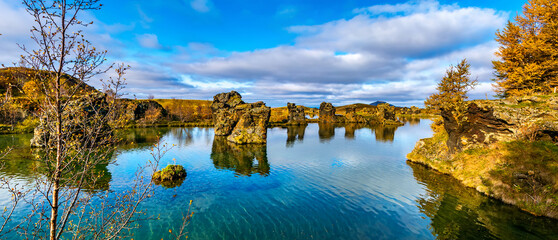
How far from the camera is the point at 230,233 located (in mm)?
17609

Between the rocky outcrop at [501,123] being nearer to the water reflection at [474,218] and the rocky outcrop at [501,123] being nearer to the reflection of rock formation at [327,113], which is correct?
the water reflection at [474,218]

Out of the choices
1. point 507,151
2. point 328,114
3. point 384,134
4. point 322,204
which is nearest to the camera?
point 322,204

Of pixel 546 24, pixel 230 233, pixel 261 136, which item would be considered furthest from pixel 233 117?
pixel 546 24

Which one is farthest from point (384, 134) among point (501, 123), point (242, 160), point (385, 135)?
point (242, 160)

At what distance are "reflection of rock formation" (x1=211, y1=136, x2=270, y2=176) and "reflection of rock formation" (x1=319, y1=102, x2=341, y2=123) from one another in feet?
346

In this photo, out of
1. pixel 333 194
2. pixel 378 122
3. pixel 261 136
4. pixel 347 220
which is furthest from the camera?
pixel 378 122

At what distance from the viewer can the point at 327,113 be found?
156m

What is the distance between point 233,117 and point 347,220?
59754 mm

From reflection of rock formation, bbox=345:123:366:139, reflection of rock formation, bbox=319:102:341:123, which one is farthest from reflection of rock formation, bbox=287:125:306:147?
reflection of rock formation, bbox=319:102:341:123

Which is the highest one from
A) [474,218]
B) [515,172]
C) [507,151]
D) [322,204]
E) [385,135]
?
[507,151]

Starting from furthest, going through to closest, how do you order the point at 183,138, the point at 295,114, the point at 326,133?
the point at 295,114 → the point at 326,133 → the point at 183,138

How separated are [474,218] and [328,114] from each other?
447ft

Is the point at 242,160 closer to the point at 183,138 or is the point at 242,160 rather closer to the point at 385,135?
the point at 183,138

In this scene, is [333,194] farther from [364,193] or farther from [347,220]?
[347,220]
